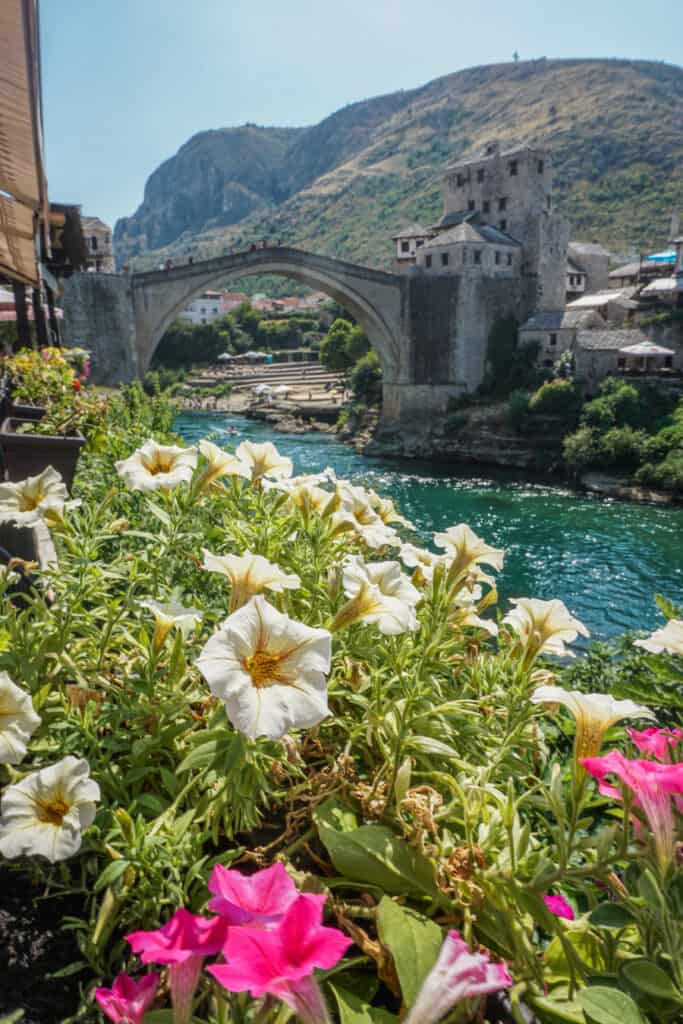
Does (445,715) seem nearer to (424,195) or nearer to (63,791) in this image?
(63,791)

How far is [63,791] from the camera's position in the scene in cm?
Result: 97

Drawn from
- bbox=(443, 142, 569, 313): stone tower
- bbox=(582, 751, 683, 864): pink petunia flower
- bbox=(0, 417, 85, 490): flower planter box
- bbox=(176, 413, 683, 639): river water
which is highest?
bbox=(443, 142, 569, 313): stone tower

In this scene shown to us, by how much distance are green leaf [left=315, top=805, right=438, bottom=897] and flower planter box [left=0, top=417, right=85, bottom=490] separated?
2.37m

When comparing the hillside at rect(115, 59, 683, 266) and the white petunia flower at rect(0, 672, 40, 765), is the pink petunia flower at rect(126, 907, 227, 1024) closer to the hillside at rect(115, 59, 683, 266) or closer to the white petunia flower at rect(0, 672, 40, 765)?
the white petunia flower at rect(0, 672, 40, 765)

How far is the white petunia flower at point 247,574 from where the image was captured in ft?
3.74

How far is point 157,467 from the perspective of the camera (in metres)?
1.57

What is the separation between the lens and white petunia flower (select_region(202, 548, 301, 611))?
1141 millimetres

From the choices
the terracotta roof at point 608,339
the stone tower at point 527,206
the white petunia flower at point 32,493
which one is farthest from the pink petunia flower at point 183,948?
the stone tower at point 527,206

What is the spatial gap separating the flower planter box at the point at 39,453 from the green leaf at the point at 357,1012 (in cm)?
255

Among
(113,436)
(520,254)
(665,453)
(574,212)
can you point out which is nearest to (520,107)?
(574,212)

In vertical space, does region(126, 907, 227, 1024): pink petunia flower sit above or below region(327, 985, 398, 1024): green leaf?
above

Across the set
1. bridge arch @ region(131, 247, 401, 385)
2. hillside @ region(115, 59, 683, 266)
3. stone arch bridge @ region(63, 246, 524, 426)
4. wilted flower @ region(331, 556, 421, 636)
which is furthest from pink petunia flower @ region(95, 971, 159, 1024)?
hillside @ region(115, 59, 683, 266)

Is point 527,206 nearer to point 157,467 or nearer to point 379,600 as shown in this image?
→ point 157,467

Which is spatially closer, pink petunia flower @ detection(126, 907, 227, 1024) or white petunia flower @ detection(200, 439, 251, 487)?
pink petunia flower @ detection(126, 907, 227, 1024)
